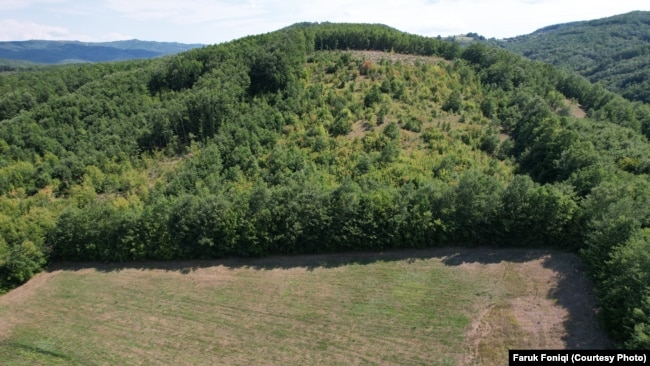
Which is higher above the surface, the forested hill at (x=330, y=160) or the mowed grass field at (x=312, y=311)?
the forested hill at (x=330, y=160)

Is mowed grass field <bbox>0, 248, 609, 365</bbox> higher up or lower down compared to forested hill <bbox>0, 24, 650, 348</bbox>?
lower down

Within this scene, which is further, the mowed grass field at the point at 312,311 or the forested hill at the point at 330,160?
the forested hill at the point at 330,160

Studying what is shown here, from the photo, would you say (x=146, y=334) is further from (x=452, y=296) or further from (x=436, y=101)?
(x=436, y=101)

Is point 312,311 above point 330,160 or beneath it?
beneath

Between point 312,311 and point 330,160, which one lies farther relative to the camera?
point 330,160
